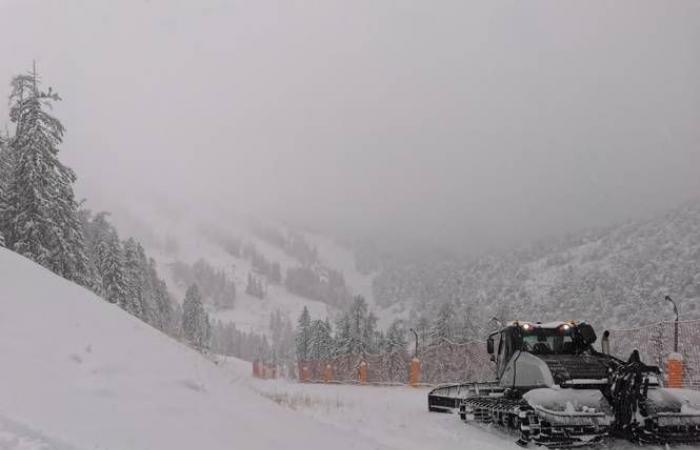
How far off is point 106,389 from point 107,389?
11 millimetres

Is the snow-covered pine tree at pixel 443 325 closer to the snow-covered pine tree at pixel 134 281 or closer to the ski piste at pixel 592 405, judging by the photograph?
the snow-covered pine tree at pixel 134 281

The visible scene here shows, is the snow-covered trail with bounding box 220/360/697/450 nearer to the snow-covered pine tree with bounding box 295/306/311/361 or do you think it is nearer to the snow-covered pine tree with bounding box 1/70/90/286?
the snow-covered pine tree with bounding box 1/70/90/286

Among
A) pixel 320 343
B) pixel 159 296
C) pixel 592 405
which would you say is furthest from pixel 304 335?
pixel 592 405

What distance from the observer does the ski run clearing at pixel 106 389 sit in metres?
5.11

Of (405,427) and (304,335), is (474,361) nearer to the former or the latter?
(405,427)

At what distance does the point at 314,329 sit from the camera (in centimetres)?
8750

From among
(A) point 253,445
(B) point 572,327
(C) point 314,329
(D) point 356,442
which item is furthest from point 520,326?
(C) point 314,329

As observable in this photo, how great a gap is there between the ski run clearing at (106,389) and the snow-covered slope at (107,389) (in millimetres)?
13

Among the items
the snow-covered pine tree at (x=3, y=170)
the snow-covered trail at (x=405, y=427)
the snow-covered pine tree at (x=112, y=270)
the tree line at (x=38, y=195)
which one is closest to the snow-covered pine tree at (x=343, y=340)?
the snow-covered pine tree at (x=112, y=270)

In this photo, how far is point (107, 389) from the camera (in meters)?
6.15

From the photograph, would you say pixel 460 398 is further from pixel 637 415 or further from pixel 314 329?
pixel 314 329

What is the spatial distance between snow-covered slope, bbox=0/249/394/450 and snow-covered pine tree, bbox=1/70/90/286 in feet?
73.0

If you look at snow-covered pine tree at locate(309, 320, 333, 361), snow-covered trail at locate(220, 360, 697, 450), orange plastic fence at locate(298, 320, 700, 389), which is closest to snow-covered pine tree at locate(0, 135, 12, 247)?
orange plastic fence at locate(298, 320, 700, 389)

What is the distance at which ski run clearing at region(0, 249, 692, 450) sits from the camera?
16.8ft
